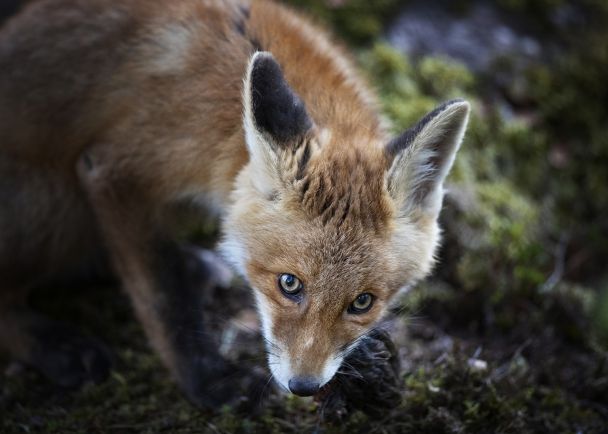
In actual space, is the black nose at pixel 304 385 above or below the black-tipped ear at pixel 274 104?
below

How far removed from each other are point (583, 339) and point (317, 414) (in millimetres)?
2458

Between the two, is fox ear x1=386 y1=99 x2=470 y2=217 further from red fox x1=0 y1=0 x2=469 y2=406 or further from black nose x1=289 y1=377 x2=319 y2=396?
black nose x1=289 y1=377 x2=319 y2=396

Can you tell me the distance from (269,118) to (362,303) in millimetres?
1088

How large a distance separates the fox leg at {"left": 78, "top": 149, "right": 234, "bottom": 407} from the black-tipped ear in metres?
1.19

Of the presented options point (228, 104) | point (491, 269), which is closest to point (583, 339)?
point (491, 269)

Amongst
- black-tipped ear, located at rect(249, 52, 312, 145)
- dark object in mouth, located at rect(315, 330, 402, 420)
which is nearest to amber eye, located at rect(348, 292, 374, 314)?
dark object in mouth, located at rect(315, 330, 402, 420)

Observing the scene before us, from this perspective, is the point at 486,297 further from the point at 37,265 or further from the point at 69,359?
the point at 37,265

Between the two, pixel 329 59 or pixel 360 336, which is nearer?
pixel 360 336

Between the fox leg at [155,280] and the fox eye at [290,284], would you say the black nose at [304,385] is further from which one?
the fox leg at [155,280]

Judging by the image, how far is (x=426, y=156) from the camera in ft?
11.6

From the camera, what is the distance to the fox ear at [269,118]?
3326 mm

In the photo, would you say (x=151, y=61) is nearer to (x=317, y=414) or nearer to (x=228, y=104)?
(x=228, y=104)

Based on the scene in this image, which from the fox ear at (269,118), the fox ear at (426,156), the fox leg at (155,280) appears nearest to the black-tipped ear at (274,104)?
the fox ear at (269,118)

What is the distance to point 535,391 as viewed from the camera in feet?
14.3
